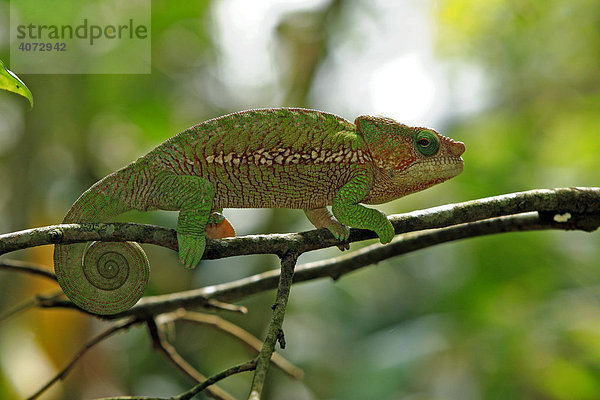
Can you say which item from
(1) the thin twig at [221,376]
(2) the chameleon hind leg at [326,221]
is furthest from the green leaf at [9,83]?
(2) the chameleon hind leg at [326,221]

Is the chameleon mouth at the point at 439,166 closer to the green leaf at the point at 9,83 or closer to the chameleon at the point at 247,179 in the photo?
the chameleon at the point at 247,179

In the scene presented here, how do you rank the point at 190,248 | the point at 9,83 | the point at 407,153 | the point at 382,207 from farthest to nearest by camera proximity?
the point at 382,207 < the point at 407,153 < the point at 190,248 < the point at 9,83

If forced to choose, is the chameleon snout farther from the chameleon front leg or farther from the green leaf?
the green leaf

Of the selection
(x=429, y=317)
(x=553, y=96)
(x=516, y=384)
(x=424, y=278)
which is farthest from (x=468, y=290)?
(x=553, y=96)

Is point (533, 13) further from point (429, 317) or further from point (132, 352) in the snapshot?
point (132, 352)

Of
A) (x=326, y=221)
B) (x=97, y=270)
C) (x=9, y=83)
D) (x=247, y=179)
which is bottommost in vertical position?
(x=97, y=270)

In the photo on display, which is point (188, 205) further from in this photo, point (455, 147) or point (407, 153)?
point (455, 147)

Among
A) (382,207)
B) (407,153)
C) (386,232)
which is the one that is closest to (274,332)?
(386,232)

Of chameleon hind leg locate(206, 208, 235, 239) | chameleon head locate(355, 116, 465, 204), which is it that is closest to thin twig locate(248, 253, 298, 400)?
chameleon hind leg locate(206, 208, 235, 239)
